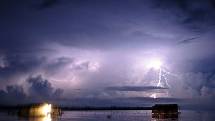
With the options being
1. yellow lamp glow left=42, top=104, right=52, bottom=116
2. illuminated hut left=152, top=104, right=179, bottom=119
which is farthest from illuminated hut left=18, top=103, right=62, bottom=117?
illuminated hut left=152, top=104, right=179, bottom=119

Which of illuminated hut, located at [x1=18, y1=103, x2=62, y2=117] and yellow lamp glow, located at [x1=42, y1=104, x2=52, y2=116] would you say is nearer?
illuminated hut, located at [x1=18, y1=103, x2=62, y2=117]

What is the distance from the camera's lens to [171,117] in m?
125

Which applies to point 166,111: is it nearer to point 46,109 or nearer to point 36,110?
point 46,109

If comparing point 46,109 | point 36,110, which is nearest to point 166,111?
point 46,109

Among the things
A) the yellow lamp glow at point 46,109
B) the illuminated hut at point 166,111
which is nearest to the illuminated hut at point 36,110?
the yellow lamp glow at point 46,109

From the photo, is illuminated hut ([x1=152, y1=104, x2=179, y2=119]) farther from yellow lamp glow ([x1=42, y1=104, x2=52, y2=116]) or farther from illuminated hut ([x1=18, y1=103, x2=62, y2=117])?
illuminated hut ([x1=18, y1=103, x2=62, y2=117])

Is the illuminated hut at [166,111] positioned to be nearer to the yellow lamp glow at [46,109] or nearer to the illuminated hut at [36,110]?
the yellow lamp glow at [46,109]

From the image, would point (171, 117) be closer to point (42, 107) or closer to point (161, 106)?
point (161, 106)

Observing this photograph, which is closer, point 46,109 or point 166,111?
point 166,111

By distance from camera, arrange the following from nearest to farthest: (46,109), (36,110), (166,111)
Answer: (166,111)
(36,110)
(46,109)

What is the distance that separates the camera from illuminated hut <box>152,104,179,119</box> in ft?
416

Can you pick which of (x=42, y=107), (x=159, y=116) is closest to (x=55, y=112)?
(x=42, y=107)

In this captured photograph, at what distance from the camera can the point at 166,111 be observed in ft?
420

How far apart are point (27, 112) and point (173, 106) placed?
5470 cm
